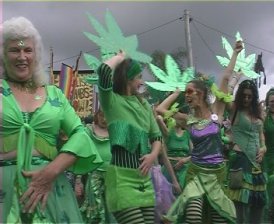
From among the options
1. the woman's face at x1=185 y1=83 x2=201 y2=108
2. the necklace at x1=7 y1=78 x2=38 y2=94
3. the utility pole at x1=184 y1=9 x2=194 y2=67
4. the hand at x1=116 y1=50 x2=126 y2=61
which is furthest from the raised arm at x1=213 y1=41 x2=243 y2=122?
the utility pole at x1=184 y1=9 x2=194 y2=67

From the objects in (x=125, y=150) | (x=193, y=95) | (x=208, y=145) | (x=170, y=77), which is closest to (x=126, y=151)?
(x=125, y=150)

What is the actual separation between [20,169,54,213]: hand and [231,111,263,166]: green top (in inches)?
142

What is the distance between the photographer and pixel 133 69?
3.93m

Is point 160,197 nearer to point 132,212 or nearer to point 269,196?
point 269,196

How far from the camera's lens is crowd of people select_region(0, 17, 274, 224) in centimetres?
257

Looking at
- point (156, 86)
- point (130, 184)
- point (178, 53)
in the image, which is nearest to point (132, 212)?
point (130, 184)

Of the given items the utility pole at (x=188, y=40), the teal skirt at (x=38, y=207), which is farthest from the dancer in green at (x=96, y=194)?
the utility pole at (x=188, y=40)

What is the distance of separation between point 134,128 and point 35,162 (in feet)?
4.03

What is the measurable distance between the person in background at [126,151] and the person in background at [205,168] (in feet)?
2.86

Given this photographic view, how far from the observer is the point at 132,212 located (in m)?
3.60

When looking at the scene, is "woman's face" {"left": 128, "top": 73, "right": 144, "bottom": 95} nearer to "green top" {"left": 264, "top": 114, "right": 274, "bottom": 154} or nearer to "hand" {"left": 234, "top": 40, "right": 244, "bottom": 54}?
"hand" {"left": 234, "top": 40, "right": 244, "bottom": 54}

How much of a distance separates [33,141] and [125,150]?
48.0 inches

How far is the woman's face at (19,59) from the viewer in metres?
2.68

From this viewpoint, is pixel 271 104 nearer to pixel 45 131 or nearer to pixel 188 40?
pixel 45 131
